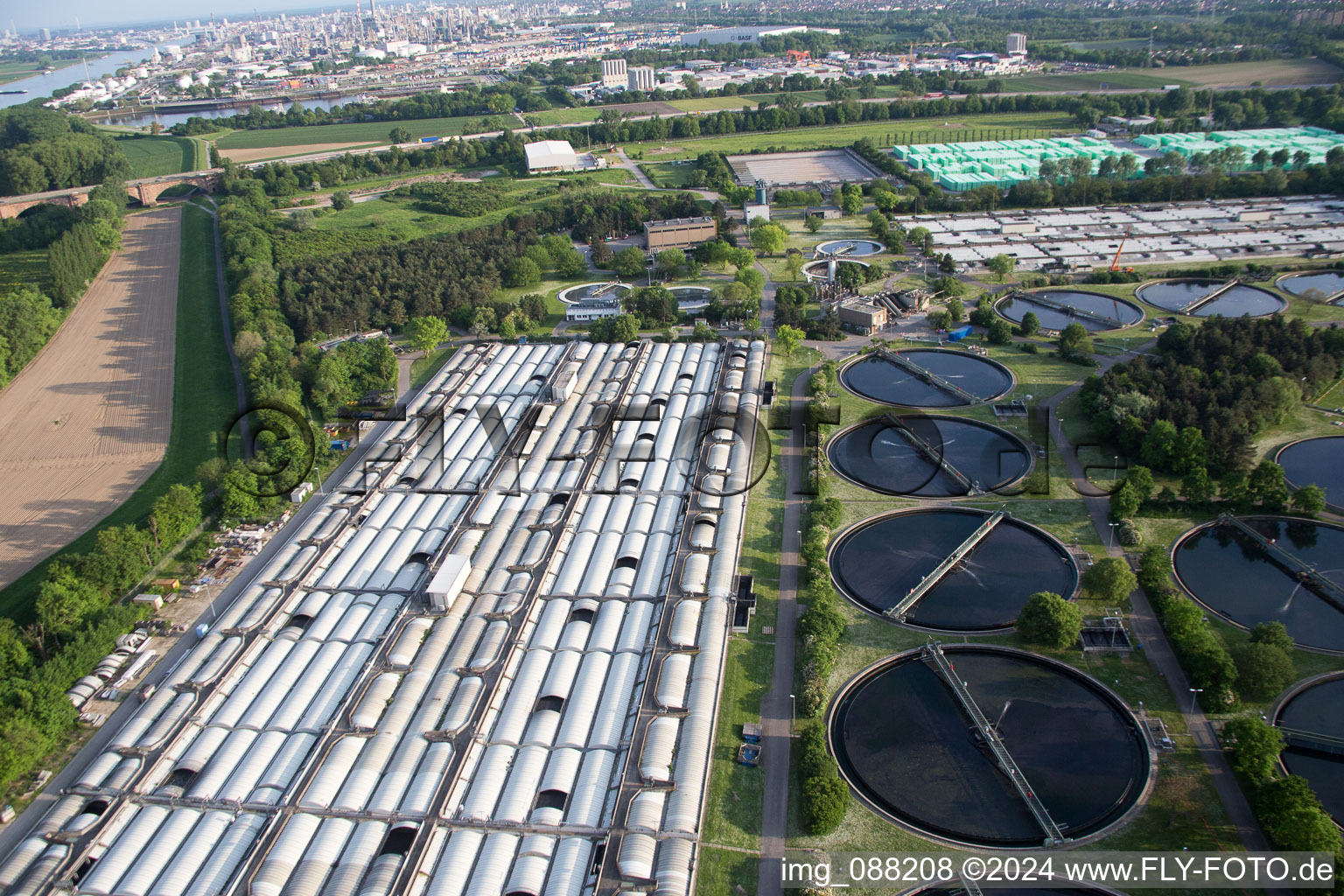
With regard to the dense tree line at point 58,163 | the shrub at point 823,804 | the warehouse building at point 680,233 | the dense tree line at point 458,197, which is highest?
the dense tree line at point 58,163

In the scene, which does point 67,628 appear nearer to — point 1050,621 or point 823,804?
point 823,804

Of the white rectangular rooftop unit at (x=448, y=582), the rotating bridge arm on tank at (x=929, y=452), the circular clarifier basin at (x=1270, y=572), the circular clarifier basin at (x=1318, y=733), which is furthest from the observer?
the rotating bridge arm on tank at (x=929, y=452)

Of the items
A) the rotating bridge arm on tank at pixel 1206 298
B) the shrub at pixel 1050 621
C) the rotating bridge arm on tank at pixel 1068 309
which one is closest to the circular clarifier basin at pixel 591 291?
the rotating bridge arm on tank at pixel 1068 309

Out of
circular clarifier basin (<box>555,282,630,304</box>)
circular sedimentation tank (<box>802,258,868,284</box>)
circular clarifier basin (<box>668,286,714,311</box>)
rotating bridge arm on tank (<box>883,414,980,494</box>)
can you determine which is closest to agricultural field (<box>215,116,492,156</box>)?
circular clarifier basin (<box>555,282,630,304</box>)

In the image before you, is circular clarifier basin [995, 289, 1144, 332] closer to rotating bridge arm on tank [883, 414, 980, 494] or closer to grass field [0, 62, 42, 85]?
rotating bridge arm on tank [883, 414, 980, 494]

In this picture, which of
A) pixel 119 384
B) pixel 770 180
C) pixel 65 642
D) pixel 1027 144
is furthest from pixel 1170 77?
pixel 65 642

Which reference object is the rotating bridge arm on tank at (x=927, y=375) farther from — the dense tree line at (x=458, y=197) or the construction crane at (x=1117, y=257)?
the dense tree line at (x=458, y=197)
